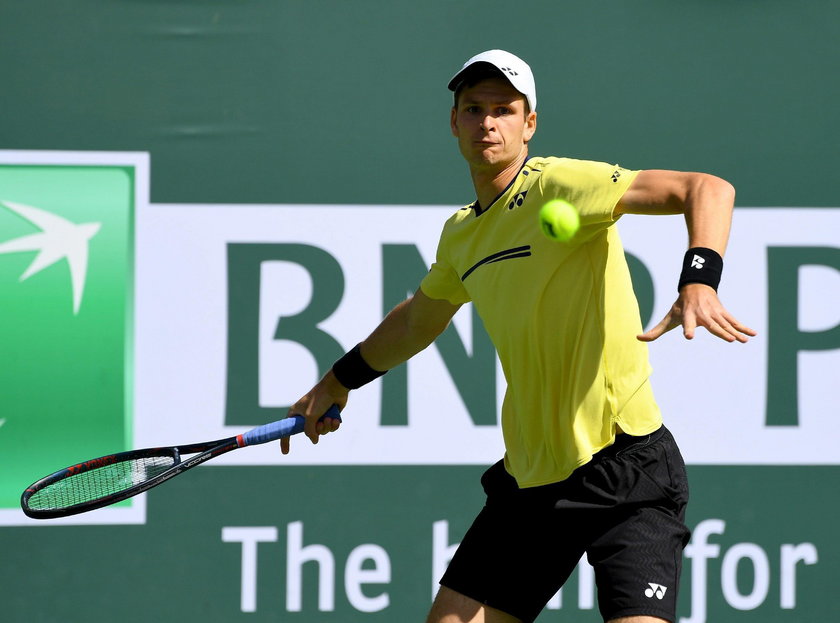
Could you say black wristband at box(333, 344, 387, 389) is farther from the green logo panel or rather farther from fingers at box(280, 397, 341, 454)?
the green logo panel

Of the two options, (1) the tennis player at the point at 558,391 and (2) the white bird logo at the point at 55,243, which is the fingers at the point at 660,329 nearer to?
(1) the tennis player at the point at 558,391

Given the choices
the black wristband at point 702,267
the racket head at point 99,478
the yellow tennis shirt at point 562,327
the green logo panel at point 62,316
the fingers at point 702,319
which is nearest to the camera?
the fingers at point 702,319

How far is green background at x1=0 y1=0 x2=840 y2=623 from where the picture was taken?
153 inches

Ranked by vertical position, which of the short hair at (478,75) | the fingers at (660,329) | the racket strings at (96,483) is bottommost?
the racket strings at (96,483)

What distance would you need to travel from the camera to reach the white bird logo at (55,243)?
153 inches

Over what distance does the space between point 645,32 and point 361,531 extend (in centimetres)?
201

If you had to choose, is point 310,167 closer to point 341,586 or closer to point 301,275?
point 301,275

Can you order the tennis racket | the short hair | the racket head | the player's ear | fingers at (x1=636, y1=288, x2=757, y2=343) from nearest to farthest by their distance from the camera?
fingers at (x1=636, y1=288, x2=757, y2=343) → the short hair → the player's ear → the tennis racket → the racket head

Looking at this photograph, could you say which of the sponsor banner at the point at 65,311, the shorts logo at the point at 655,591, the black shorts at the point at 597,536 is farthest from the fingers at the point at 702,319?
the sponsor banner at the point at 65,311

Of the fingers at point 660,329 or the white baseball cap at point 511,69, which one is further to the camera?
the white baseball cap at point 511,69

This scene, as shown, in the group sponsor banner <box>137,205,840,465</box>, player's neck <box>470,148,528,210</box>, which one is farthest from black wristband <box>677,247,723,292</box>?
sponsor banner <box>137,205,840,465</box>

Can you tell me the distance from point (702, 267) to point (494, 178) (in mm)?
665

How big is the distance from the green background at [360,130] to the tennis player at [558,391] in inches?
46.5

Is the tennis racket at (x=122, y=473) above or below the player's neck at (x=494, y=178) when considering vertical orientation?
below
